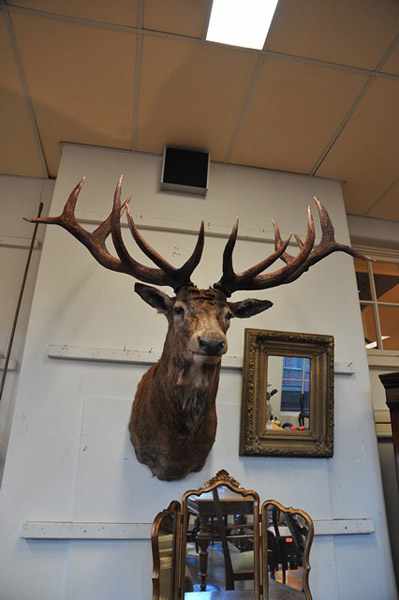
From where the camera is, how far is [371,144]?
2379mm

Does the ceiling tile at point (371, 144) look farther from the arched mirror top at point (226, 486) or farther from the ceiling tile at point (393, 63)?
the arched mirror top at point (226, 486)

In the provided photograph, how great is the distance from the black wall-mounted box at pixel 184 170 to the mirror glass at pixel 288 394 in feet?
3.83

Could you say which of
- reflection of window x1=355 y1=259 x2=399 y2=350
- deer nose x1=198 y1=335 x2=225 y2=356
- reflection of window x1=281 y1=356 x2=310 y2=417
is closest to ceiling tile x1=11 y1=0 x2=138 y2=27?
deer nose x1=198 y1=335 x2=225 y2=356

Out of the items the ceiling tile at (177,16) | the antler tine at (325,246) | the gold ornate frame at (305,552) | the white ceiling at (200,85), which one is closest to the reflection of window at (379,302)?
the white ceiling at (200,85)

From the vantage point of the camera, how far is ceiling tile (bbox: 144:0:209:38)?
170 centimetres

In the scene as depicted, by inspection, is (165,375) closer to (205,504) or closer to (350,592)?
(205,504)

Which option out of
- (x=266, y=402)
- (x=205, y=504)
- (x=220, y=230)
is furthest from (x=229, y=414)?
(x=220, y=230)

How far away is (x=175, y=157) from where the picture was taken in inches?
95.6

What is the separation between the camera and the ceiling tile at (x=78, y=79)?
1829 mm

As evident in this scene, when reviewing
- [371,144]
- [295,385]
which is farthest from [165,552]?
[371,144]

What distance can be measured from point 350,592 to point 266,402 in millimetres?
963

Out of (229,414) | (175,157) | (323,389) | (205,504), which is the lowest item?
(205,504)

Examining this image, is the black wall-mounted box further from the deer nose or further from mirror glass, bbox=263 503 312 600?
mirror glass, bbox=263 503 312 600

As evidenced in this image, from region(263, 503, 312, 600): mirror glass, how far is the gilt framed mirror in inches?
12.5
